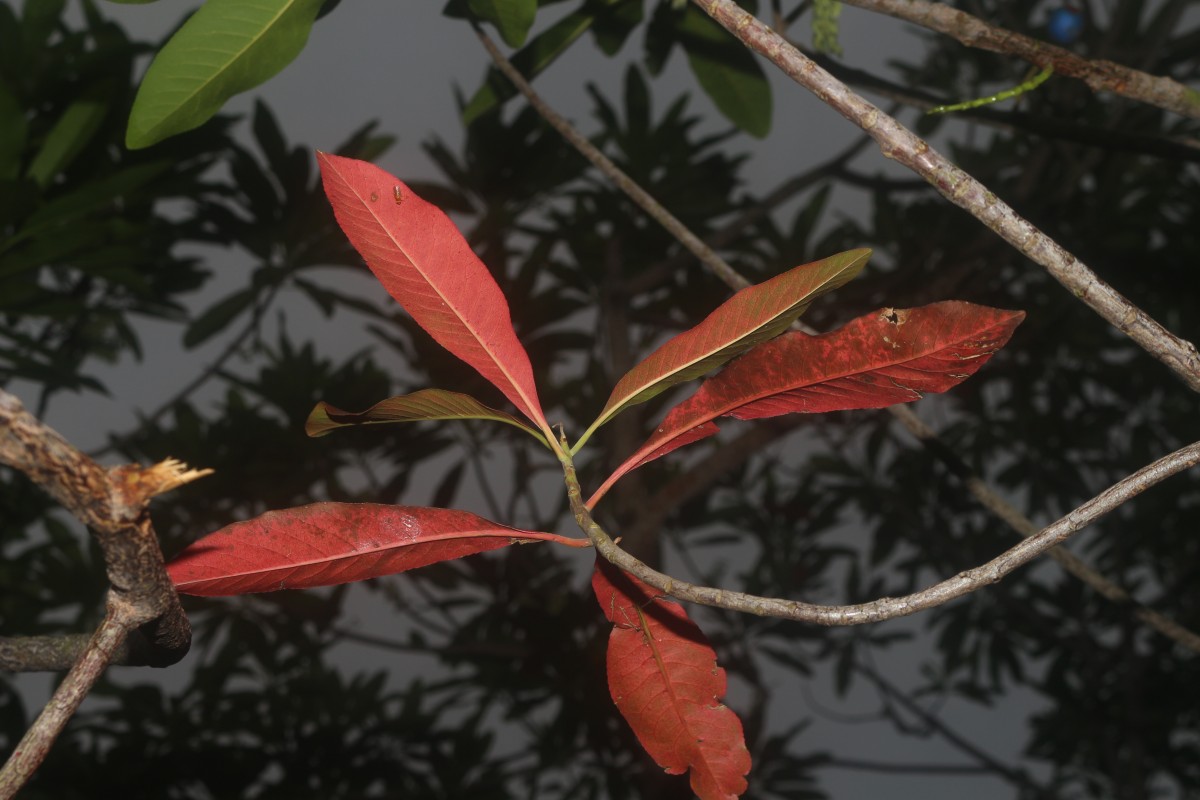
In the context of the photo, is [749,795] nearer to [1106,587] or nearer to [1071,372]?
[1071,372]

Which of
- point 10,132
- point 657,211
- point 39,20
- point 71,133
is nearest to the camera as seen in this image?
point 657,211

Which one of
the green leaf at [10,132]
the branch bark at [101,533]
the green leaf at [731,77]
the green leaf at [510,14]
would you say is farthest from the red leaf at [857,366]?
the green leaf at [10,132]

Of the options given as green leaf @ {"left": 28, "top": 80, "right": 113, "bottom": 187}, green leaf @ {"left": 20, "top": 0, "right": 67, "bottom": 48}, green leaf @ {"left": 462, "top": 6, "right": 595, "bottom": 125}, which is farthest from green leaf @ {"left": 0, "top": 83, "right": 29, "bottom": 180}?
green leaf @ {"left": 462, "top": 6, "right": 595, "bottom": 125}

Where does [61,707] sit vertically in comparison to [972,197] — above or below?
below

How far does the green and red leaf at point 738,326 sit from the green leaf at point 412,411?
2.5 inches

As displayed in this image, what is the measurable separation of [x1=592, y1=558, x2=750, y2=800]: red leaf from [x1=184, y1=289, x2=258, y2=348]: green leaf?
1.40 metres

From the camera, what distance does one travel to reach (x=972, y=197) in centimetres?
40

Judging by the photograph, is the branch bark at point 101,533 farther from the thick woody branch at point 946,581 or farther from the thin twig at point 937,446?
the thin twig at point 937,446

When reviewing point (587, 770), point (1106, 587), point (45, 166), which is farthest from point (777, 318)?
point (587, 770)

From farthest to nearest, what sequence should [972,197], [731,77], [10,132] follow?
[10,132], [731,77], [972,197]

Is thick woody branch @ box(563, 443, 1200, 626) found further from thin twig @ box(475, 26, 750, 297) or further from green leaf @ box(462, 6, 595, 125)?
green leaf @ box(462, 6, 595, 125)

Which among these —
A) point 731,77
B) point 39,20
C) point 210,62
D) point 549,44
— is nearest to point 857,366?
point 210,62

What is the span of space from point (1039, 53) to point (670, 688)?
1.47 ft

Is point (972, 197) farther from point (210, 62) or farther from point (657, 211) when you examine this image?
point (210, 62)
